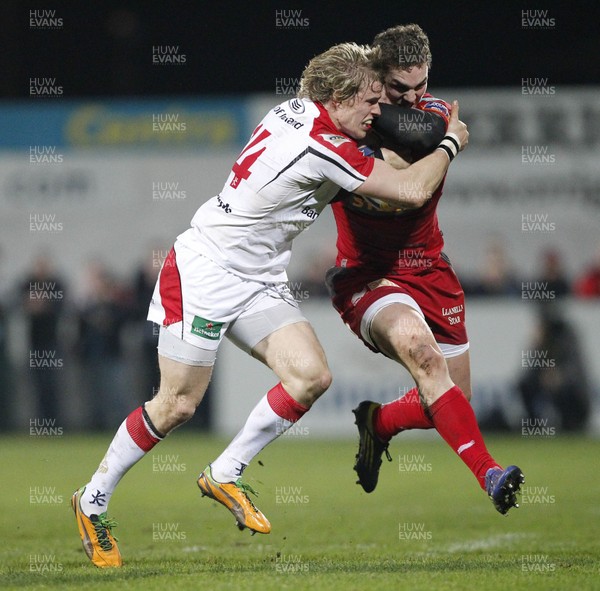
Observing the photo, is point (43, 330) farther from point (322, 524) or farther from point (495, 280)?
point (322, 524)

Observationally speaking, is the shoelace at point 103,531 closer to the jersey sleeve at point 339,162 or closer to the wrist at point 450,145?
the jersey sleeve at point 339,162

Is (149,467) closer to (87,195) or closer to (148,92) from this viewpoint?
(87,195)

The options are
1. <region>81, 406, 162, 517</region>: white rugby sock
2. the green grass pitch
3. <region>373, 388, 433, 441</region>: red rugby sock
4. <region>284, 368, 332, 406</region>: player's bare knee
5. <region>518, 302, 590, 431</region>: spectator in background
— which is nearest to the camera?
the green grass pitch

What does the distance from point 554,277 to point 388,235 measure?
7.97 metres

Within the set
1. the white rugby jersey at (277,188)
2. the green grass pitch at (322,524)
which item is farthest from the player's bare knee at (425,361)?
the green grass pitch at (322,524)

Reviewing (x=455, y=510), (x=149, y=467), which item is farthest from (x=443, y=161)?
(x=149, y=467)

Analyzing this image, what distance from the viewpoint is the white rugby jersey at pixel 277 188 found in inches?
223

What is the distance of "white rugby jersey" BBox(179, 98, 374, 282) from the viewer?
18.6 ft

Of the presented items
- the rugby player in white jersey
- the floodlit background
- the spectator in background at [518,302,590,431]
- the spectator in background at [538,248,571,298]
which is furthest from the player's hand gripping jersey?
the spectator in background at [538,248,571,298]

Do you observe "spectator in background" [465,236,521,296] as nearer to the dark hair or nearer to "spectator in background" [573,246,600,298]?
"spectator in background" [573,246,600,298]

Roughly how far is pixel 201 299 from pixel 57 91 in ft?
48.4

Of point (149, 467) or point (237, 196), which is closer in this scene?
point (237, 196)

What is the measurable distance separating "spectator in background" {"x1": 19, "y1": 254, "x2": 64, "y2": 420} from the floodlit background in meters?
0.03

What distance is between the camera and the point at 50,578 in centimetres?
546
